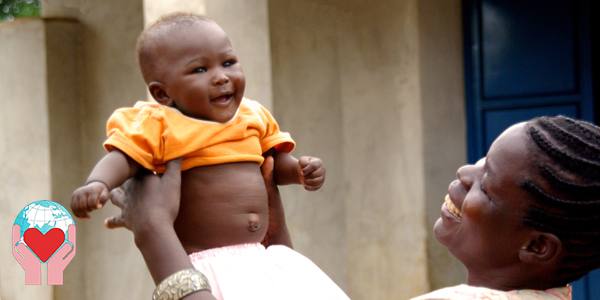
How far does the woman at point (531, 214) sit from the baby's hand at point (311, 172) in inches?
28.8

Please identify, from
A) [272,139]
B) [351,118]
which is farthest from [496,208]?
[351,118]

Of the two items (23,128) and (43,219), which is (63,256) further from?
(23,128)

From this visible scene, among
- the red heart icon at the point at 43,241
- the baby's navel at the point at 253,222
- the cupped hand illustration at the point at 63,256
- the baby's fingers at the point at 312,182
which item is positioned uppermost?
the baby's fingers at the point at 312,182

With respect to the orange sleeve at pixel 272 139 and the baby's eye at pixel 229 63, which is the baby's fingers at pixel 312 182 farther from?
the baby's eye at pixel 229 63

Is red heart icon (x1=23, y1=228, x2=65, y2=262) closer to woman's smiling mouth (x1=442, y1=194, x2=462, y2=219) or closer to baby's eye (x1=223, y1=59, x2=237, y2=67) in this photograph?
baby's eye (x1=223, y1=59, x2=237, y2=67)

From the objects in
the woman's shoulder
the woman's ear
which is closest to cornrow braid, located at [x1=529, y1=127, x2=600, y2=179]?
the woman's ear

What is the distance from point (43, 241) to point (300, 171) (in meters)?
2.65

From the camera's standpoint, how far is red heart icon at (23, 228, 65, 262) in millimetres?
4848

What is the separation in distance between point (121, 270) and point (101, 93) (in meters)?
1.17

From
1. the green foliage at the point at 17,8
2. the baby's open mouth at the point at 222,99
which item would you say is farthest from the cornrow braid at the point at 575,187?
the green foliage at the point at 17,8

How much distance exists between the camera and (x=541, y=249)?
5.49 ft

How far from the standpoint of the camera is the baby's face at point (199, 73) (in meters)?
2.37

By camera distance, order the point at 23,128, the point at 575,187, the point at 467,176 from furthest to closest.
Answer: the point at 23,128 → the point at 467,176 → the point at 575,187

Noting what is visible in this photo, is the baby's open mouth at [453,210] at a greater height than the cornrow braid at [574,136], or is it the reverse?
the cornrow braid at [574,136]
